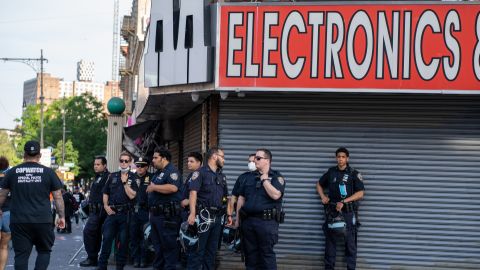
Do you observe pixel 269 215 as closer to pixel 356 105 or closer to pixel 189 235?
pixel 189 235

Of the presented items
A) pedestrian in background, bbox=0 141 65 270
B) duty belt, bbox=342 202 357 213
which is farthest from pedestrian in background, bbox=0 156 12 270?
duty belt, bbox=342 202 357 213

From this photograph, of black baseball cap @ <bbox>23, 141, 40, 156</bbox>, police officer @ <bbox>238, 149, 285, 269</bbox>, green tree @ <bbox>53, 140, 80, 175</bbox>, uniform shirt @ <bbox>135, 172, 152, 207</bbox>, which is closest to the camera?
black baseball cap @ <bbox>23, 141, 40, 156</bbox>

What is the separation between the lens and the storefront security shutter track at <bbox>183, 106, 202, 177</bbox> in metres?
14.3

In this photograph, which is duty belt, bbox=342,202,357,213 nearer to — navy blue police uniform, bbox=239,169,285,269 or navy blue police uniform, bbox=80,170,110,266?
navy blue police uniform, bbox=239,169,285,269

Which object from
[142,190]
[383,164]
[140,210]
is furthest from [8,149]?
[383,164]

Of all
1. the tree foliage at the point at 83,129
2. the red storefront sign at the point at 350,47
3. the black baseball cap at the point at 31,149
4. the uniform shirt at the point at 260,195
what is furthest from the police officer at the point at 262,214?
the tree foliage at the point at 83,129

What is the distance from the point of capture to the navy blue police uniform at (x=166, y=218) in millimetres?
11484

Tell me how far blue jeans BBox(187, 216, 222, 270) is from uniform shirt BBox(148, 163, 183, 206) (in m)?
1.09

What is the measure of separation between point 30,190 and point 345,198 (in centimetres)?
445

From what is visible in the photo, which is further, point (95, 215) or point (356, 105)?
point (95, 215)

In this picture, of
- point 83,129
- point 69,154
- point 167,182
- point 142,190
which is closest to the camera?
point 167,182

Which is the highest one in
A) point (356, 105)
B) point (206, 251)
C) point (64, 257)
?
point (356, 105)

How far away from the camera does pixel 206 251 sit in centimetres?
1079

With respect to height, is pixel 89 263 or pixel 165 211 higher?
pixel 165 211
